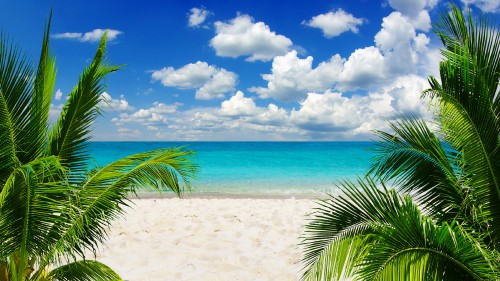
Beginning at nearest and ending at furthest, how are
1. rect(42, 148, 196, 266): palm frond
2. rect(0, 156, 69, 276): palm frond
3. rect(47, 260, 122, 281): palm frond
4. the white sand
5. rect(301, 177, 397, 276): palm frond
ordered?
rect(0, 156, 69, 276): palm frond < rect(42, 148, 196, 266): palm frond < rect(301, 177, 397, 276): palm frond < rect(47, 260, 122, 281): palm frond < the white sand

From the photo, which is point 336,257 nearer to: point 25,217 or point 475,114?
point 475,114

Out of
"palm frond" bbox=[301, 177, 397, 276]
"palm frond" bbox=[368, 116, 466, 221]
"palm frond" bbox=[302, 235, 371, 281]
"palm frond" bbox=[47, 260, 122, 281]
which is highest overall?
"palm frond" bbox=[368, 116, 466, 221]

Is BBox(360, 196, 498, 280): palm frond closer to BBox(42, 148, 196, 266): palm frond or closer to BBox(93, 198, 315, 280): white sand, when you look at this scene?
BBox(42, 148, 196, 266): palm frond

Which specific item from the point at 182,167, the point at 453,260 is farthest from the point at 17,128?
the point at 453,260

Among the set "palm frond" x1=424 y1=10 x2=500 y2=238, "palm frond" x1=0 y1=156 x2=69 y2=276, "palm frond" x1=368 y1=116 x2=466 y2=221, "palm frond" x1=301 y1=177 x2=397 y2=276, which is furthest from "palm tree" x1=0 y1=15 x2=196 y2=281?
"palm frond" x1=424 y1=10 x2=500 y2=238

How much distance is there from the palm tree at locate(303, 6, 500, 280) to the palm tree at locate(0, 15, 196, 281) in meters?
1.58

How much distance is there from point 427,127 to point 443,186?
62cm

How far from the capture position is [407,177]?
4.28 m

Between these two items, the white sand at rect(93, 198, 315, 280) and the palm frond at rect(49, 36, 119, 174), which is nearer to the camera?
the palm frond at rect(49, 36, 119, 174)

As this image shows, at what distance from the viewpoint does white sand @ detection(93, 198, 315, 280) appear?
629cm

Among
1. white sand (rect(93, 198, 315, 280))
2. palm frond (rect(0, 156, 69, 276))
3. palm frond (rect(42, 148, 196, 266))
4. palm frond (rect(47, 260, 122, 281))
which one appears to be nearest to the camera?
palm frond (rect(0, 156, 69, 276))

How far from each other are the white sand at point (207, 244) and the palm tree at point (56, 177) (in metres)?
2.21

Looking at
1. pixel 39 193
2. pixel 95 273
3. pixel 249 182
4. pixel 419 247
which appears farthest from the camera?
pixel 249 182

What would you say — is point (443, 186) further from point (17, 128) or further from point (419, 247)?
point (17, 128)
